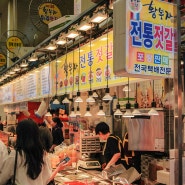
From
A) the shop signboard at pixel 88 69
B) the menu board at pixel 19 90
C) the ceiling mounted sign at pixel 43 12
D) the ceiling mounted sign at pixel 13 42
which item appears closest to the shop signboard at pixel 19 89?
the menu board at pixel 19 90

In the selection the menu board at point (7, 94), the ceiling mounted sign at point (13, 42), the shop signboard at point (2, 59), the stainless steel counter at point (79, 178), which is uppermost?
the ceiling mounted sign at point (13, 42)

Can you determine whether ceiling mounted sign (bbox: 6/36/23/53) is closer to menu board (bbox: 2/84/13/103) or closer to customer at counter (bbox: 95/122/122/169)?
menu board (bbox: 2/84/13/103)

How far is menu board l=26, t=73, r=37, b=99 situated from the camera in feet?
34.6

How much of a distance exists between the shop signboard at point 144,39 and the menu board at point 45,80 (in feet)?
18.6

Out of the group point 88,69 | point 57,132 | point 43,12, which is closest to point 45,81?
point 43,12

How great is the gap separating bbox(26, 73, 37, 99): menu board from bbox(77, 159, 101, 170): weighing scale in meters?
3.90

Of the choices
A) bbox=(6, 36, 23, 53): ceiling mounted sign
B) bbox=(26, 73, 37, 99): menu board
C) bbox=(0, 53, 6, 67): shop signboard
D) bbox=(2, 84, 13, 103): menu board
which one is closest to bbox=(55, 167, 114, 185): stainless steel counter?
bbox=(26, 73, 37, 99): menu board

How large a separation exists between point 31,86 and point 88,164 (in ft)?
15.3

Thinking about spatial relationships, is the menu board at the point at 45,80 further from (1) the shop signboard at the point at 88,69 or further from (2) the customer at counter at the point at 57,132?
(2) the customer at counter at the point at 57,132

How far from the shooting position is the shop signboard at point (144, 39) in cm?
340

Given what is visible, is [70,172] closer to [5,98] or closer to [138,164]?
[138,164]

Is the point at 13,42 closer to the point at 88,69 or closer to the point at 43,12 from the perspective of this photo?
the point at 43,12

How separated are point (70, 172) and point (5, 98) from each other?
9772 mm

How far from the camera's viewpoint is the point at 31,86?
→ 10938mm
